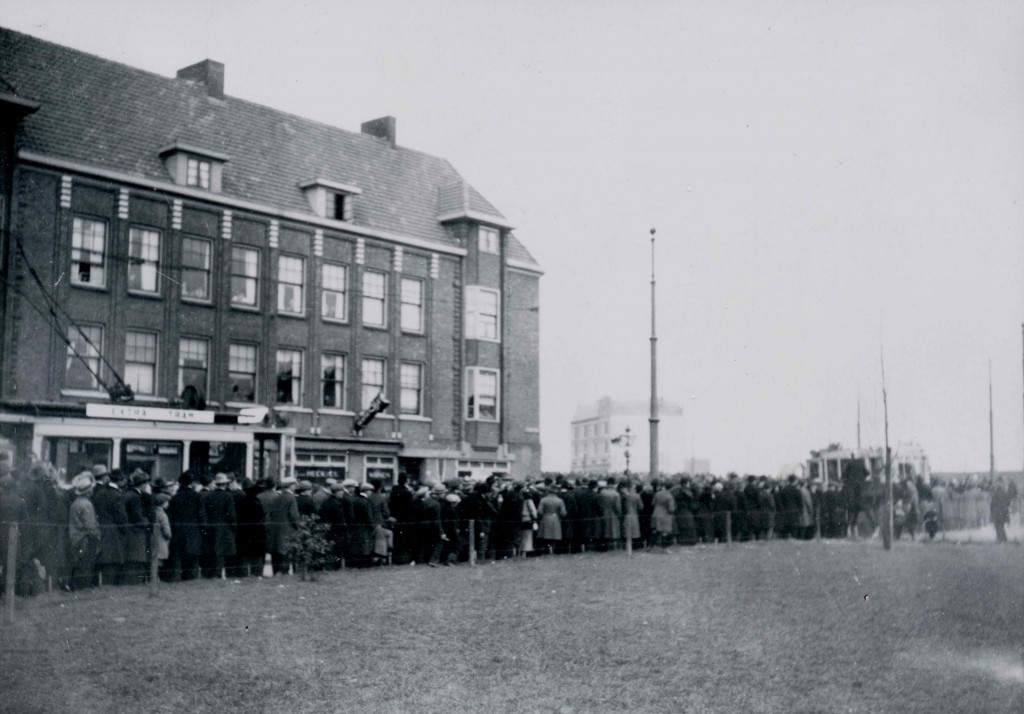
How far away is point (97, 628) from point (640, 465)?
68534mm

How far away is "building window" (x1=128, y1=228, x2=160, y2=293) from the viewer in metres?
27.2

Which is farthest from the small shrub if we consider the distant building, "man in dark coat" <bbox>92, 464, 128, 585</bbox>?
the distant building

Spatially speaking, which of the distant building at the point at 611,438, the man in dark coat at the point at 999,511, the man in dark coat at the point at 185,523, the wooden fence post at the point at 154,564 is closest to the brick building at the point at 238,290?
the man in dark coat at the point at 185,523

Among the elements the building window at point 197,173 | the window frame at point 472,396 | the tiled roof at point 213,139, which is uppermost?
the tiled roof at point 213,139

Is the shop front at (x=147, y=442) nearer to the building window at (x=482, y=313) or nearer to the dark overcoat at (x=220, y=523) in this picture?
the dark overcoat at (x=220, y=523)

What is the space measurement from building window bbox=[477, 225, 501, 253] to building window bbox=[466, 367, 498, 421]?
4518 millimetres

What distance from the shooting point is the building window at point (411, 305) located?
116 feet

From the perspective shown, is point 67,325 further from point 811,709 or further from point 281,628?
point 811,709

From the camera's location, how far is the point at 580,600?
14.5 meters

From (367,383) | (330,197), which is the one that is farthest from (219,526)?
(330,197)

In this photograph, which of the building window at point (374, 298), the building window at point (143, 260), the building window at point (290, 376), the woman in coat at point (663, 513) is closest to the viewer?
the woman in coat at point (663, 513)

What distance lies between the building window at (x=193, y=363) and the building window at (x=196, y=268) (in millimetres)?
1364

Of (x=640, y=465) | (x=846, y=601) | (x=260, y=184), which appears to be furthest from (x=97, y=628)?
(x=640, y=465)

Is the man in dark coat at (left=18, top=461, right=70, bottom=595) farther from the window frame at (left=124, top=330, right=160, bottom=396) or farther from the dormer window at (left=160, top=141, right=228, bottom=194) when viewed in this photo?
the dormer window at (left=160, top=141, right=228, bottom=194)
